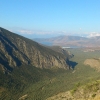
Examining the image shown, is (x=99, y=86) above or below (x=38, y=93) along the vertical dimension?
above

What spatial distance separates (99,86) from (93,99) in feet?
78.8

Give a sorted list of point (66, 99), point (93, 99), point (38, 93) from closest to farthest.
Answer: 1. point (93, 99)
2. point (66, 99)
3. point (38, 93)

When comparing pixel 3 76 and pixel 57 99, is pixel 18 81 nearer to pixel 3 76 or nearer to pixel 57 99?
pixel 3 76

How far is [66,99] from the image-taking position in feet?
369

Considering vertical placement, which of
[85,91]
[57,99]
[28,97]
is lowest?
[28,97]

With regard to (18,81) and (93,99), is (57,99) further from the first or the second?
(18,81)

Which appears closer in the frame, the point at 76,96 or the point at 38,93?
the point at 76,96

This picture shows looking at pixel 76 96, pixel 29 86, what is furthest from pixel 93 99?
pixel 29 86

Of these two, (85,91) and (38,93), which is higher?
(85,91)

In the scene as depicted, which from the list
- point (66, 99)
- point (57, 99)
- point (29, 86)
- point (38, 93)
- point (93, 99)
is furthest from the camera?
point (29, 86)

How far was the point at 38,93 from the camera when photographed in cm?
17262

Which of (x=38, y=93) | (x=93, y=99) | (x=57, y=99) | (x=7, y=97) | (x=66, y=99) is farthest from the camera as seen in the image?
(x=38, y=93)

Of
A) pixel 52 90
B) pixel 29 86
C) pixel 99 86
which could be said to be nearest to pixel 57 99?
pixel 99 86

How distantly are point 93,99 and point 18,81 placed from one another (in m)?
119
